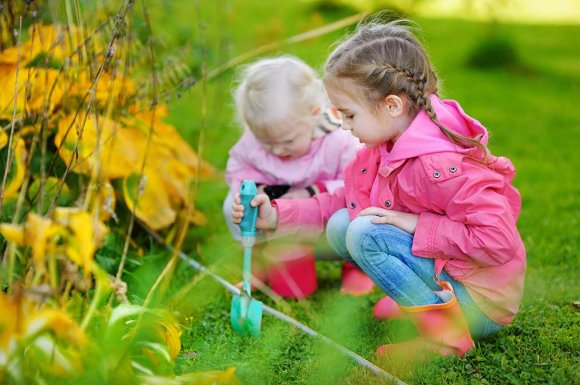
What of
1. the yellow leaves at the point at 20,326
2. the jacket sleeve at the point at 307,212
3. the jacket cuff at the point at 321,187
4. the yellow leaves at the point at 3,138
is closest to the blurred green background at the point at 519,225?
the jacket sleeve at the point at 307,212

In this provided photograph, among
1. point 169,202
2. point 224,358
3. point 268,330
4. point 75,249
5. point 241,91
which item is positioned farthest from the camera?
point 169,202

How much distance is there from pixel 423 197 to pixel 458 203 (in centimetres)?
11

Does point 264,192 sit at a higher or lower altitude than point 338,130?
lower

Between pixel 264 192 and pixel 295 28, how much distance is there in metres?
5.06

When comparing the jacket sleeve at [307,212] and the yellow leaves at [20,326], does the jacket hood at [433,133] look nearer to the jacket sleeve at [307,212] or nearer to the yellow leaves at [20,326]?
the jacket sleeve at [307,212]

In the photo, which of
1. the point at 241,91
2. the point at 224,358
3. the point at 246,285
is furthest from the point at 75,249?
the point at 241,91

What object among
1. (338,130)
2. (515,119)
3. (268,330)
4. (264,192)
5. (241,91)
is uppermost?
(241,91)

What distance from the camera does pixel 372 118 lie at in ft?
6.96

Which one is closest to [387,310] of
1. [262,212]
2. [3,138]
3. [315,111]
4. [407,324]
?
[407,324]

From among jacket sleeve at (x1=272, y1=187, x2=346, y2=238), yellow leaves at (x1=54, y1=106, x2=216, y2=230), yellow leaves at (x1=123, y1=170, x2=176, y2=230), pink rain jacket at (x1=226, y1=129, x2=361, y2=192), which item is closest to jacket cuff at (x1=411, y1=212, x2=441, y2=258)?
jacket sleeve at (x1=272, y1=187, x2=346, y2=238)

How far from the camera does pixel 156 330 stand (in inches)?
73.1

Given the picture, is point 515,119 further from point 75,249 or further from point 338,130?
point 75,249

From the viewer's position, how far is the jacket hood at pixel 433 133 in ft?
6.68

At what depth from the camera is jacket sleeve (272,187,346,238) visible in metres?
2.51
